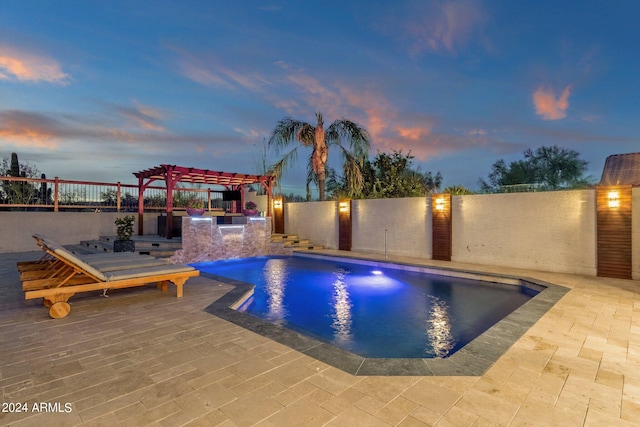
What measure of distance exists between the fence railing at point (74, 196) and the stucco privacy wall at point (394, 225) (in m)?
8.99

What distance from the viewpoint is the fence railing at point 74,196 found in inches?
437

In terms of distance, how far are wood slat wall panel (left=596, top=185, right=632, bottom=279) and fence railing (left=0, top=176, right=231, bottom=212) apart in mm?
15604

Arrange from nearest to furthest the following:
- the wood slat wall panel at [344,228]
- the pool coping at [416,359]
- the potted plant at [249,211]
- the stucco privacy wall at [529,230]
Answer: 1. the pool coping at [416,359]
2. the stucco privacy wall at [529,230]
3. the potted plant at [249,211]
4. the wood slat wall panel at [344,228]

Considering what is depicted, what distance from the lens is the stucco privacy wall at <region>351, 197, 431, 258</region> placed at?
34.1 feet

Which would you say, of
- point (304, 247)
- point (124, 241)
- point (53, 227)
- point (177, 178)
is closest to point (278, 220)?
point (304, 247)

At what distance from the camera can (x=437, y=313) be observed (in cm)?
539

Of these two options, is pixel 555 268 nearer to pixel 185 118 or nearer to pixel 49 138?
pixel 185 118

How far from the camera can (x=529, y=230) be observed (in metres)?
8.23

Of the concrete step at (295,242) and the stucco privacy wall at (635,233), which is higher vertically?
the stucco privacy wall at (635,233)

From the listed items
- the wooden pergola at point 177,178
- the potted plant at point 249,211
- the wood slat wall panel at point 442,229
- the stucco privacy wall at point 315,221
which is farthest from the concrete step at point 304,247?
the wood slat wall panel at point 442,229

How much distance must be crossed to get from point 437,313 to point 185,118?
1408 centimetres

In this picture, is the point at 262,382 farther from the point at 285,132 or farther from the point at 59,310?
the point at 285,132

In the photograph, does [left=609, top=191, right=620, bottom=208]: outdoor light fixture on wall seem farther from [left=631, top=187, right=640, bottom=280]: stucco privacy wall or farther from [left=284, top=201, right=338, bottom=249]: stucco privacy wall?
[left=284, top=201, right=338, bottom=249]: stucco privacy wall

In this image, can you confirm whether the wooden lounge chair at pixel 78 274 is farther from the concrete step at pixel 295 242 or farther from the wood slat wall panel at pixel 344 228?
the wood slat wall panel at pixel 344 228
